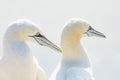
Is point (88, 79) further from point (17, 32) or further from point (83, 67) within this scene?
point (17, 32)

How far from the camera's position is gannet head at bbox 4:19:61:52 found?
10.4 meters

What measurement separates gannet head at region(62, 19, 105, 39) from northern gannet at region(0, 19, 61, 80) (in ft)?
2.49

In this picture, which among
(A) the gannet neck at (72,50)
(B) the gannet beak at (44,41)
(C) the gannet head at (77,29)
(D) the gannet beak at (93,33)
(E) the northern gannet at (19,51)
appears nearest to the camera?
(E) the northern gannet at (19,51)

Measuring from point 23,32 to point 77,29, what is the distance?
1.25 metres

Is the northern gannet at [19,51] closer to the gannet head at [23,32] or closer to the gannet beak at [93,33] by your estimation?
the gannet head at [23,32]

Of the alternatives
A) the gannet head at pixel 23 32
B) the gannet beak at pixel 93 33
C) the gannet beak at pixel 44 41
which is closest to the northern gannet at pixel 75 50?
the gannet beak at pixel 93 33

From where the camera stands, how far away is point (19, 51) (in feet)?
34.0

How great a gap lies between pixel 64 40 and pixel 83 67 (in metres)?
0.65

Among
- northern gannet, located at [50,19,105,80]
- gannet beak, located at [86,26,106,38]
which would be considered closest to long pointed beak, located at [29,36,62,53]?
northern gannet, located at [50,19,105,80]

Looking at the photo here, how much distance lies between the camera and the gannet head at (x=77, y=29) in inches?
442

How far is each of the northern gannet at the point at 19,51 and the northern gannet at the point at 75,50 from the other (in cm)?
44

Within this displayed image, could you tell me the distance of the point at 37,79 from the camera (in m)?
10.9

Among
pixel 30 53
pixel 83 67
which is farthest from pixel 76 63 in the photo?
pixel 30 53

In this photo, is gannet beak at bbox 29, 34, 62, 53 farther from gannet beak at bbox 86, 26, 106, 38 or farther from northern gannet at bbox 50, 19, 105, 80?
gannet beak at bbox 86, 26, 106, 38
